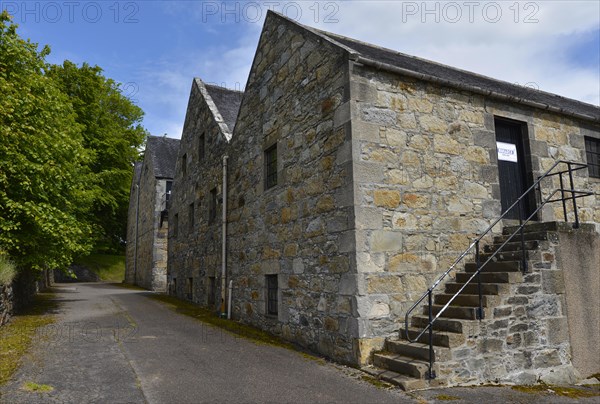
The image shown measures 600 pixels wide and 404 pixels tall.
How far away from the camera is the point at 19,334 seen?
8.65 meters

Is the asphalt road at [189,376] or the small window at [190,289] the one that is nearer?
the asphalt road at [189,376]

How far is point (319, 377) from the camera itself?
623cm

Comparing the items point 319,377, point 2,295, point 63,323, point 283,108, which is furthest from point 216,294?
point 319,377

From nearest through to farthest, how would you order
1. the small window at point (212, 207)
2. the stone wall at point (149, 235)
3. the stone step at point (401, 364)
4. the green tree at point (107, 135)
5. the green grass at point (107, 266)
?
the stone step at point (401, 364)
the small window at point (212, 207)
the stone wall at point (149, 235)
the green tree at point (107, 135)
the green grass at point (107, 266)

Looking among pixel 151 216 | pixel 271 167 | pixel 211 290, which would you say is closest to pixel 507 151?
pixel 271 167

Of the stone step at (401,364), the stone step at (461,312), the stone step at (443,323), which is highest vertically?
the stone step at (461,312)

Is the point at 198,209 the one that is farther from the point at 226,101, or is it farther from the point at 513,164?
the point at 513,164

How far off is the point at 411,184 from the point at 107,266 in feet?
104

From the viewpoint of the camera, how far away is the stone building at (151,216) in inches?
925

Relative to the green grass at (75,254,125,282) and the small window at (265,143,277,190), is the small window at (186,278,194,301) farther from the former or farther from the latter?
the green grass at (75,254,125,282)

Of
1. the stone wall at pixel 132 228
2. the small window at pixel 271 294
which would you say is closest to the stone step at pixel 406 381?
the small window at pixel 271 294

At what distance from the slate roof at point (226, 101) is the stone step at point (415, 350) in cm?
992

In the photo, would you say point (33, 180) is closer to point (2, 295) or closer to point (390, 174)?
point (2, 295)

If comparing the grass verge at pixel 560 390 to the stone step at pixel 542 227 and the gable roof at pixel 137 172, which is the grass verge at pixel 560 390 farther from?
the gable roof at pixel 137 172
